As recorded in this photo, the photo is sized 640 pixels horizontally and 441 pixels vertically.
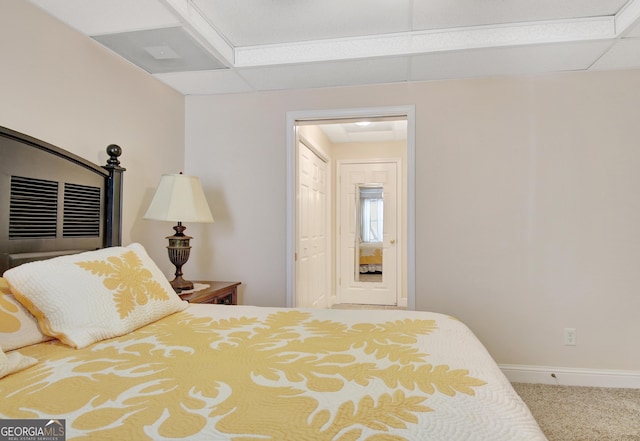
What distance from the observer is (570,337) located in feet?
9.21

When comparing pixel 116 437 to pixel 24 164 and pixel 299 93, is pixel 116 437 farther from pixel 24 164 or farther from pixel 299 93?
pixel 299 93

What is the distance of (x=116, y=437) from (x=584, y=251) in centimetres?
305

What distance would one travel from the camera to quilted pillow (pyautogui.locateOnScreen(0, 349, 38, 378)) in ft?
3.43

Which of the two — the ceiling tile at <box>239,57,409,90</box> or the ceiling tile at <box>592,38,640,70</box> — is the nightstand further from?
the ceiling tile at <box>592,38,640,70</box>

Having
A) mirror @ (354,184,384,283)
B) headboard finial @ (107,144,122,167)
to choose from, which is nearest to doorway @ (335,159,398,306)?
mirror @ (354,184,384,283)

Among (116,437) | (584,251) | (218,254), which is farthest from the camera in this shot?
(218,254)

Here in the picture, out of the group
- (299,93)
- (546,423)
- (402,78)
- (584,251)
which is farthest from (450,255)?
(299,93)

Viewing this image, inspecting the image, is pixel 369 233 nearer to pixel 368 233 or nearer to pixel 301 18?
pixel 368 233

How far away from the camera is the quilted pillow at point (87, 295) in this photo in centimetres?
134

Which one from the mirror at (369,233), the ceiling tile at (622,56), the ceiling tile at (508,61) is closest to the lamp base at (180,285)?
the ceiling tile at (508,61)

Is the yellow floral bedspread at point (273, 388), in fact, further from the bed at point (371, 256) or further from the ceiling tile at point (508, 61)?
the bed at point (371, 256)

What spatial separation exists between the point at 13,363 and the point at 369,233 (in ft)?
15.6

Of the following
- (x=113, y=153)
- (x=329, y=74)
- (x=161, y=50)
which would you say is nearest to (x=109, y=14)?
(x=161, y=50)

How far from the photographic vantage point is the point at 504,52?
97.5 inches
